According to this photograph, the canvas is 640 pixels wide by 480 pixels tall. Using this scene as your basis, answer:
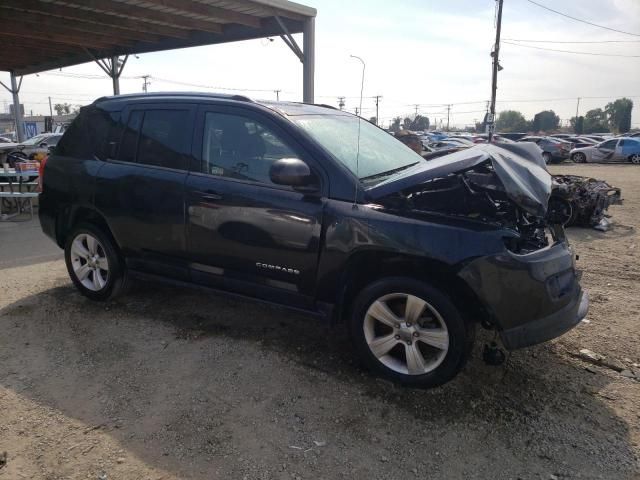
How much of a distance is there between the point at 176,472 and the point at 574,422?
226cm

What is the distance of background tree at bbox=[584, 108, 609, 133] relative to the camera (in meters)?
80.9

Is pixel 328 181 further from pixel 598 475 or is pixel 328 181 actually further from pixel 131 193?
pixel 598 475

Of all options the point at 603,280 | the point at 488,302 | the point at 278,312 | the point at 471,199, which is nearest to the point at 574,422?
the point at 488,302

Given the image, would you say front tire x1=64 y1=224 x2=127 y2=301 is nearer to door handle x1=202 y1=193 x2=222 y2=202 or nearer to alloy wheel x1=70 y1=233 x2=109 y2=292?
alloy wheel x1=70 y1=233 x2=109 y2=292

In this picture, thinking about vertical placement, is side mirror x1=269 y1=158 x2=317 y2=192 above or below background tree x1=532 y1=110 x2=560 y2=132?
below

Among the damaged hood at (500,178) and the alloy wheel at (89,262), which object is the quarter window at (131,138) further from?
the damaged hood at (500,178)

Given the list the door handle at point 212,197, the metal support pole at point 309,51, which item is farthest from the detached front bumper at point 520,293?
the metal support pole at point 309,51

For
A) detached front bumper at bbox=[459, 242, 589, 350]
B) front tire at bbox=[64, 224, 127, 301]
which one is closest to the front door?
front tire at bbox=[64, 224, 127, 301]

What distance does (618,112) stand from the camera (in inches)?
3588

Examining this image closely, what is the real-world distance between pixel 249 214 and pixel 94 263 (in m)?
1.93

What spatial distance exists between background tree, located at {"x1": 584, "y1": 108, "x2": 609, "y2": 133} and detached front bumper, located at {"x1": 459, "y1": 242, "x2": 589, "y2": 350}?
295 ft

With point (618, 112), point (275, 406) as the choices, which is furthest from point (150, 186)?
point (618, 112)

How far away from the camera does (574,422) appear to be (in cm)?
283

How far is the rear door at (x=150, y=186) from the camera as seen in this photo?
12.6 ft
